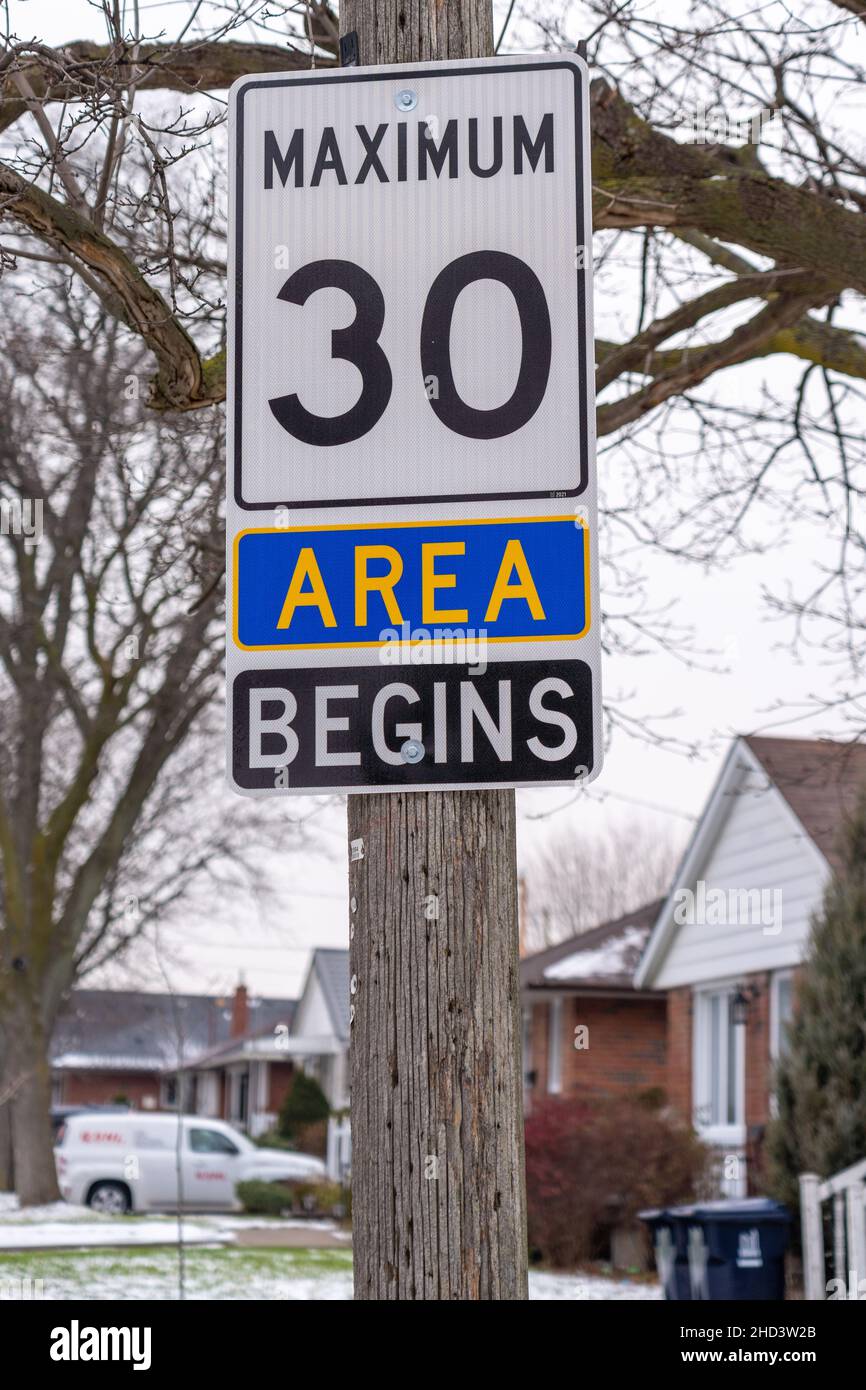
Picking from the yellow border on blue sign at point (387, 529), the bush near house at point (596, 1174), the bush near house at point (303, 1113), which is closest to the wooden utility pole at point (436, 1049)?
the yellow border on blue sign at point (387, 529)

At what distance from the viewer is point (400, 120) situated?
2.67m

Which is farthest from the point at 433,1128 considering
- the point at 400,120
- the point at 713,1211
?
the point at 713,1211

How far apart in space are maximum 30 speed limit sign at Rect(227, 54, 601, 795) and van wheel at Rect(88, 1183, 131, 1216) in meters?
21.9

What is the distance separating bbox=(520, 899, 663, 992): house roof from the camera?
20984 mm

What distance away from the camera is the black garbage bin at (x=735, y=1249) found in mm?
10906

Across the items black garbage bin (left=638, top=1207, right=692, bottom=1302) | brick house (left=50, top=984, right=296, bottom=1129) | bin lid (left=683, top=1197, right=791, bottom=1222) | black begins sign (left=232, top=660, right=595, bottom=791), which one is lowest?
brick house (left=50, top=984, right=296, bottom=1129)

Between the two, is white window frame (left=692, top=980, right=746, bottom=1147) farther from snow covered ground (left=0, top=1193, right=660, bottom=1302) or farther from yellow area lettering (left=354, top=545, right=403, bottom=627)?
yellow area lettering (left=354, top=545, right=403, bottom=627)

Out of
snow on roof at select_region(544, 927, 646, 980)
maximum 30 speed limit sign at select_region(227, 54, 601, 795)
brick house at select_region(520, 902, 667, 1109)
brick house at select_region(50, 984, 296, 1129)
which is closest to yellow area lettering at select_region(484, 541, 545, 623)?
maximum 30 speed limit sign at select_region(227, 54, 601, 795)

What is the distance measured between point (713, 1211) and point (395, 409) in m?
9.68

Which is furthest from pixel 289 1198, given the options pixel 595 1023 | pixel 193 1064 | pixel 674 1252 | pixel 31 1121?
pixel 193 1064

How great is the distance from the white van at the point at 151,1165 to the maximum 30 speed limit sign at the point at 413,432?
19920 mm

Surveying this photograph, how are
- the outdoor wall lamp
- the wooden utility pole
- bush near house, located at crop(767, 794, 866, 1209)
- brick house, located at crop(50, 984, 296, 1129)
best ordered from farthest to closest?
brick house, located at crop(50, 984, 296, 1129)
the outdoor wall lamp
bush near house, located at crop(767, 794, 866, 1209)
the wooden utility pole

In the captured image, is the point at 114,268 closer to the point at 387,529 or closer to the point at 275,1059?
the point at 387,529

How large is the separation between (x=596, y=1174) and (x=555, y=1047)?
280 inches
